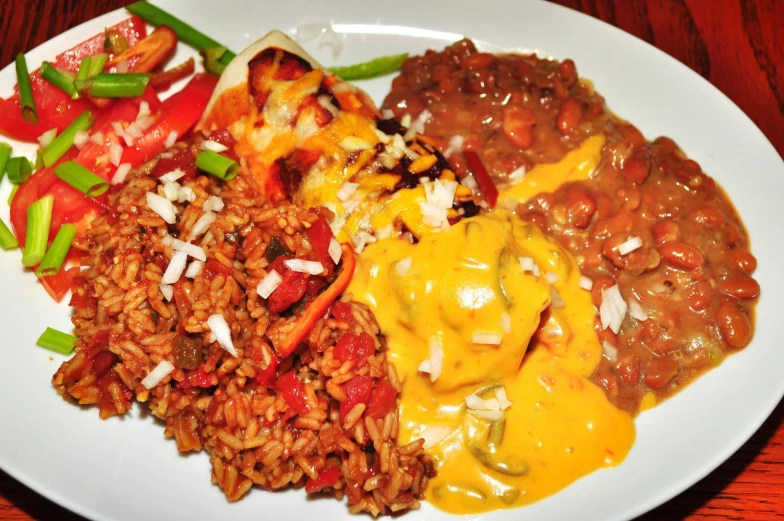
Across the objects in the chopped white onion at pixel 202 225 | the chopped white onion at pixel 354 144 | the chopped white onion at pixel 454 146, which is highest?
the chopped white onion at pixel 354 144

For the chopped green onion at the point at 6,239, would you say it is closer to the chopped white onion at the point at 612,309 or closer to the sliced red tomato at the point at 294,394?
the sliced red tomato at the point at 294,394

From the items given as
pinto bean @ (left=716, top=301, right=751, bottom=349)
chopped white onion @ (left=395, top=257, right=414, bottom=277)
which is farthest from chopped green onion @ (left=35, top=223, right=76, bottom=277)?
pinto bean @ (left=716, top=301, right=751, bottom=349)

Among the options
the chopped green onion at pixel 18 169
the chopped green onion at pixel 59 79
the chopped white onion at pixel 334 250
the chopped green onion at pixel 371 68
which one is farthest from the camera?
the chopped green onion at pixel 371 68

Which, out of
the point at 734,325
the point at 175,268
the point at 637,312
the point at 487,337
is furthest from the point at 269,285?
the point at 734,325

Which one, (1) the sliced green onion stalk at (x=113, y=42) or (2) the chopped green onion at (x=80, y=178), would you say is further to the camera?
(1) the sliced green onion stalk at (x=113, y=42)

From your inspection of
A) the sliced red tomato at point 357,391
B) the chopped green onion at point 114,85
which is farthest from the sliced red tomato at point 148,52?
the sliced red tomato at point 357,391

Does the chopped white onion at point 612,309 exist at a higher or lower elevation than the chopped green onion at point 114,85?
lower

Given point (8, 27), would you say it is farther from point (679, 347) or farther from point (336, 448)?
point (679, 347)
